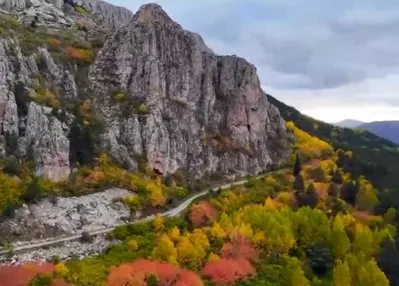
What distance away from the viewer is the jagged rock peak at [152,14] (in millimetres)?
127931

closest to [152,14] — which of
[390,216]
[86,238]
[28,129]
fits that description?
[28,129]

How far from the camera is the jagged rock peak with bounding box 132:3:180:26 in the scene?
128 metres

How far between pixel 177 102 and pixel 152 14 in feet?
68.7

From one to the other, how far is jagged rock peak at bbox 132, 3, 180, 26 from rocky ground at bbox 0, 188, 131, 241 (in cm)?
4719

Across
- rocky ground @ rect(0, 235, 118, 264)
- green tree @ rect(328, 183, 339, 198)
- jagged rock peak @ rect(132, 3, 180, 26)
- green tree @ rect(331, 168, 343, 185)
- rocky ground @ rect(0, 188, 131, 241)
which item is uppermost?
jagged rock peak @ rect(132, 3, 180, 26)

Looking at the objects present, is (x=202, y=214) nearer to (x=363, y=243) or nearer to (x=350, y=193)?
(x=363, y=243)

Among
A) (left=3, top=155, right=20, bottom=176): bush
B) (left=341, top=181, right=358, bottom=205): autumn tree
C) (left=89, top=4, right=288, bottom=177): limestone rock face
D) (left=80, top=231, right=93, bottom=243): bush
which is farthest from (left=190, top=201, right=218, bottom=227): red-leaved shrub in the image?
(left=341, top=181, right=358, bottom=205): autumn tree

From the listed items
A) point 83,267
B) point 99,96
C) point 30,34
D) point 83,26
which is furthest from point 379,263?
point 83,26

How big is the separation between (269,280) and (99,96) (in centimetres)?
5358

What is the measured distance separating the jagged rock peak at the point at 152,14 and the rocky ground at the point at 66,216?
4719cm

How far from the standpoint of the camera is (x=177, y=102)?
12175 centimetres

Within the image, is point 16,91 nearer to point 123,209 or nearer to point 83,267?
point 123,209

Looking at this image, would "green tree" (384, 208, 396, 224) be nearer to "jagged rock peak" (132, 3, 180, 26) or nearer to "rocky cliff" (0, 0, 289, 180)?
"rocky cliff" (0, 0, 289, 180)

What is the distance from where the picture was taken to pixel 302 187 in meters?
114
